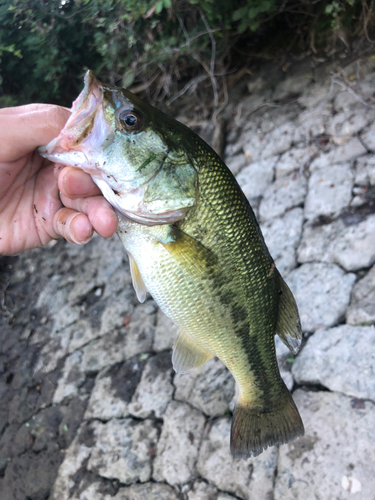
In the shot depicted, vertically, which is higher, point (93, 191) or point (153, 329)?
point (93, 191)

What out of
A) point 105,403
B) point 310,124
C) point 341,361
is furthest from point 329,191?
point 105,403

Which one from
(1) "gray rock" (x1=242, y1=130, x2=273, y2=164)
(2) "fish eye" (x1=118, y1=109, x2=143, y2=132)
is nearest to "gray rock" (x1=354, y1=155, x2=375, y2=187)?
(1) "gray rock" (x1=242, y1=130, x2=273, y2=164)

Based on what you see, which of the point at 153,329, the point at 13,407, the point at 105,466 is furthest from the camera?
the point at 13,407

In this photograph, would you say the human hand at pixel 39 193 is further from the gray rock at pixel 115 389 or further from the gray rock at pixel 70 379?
the gray rock at pixel 70 379

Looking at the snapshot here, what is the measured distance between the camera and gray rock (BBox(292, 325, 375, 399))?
213 centimetres

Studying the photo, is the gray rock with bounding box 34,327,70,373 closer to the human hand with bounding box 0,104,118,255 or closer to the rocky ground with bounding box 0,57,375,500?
the rocky ground with bounding box 0,57,375,500

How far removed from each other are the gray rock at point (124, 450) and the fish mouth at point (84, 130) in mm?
2114

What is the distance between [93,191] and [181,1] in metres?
3.06

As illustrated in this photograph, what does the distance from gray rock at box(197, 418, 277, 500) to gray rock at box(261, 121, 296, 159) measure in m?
2.59

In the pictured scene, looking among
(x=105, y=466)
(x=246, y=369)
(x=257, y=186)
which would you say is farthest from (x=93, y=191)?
(x=257, y=186)

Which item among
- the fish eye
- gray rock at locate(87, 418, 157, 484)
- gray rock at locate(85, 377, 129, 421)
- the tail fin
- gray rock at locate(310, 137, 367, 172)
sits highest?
the fish eye

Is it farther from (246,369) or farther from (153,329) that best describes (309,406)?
(153,329)

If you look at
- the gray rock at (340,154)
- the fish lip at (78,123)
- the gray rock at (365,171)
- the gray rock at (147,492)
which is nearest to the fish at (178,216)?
the fish lip at (78,123)

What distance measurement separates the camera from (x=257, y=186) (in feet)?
12.0
